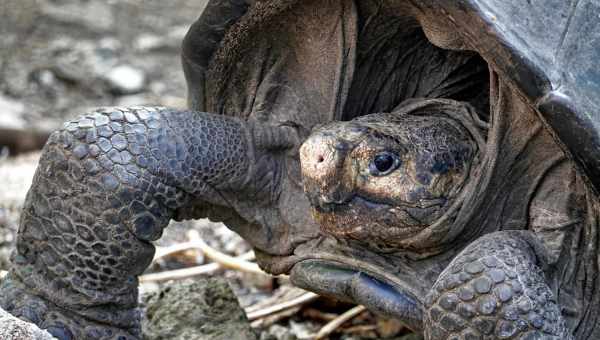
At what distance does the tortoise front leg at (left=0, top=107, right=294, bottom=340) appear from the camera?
2.62m

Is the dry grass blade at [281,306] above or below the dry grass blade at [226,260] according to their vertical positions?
below

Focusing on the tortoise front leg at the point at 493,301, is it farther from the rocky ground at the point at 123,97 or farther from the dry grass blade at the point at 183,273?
the dry grass blade at the point at 183,273

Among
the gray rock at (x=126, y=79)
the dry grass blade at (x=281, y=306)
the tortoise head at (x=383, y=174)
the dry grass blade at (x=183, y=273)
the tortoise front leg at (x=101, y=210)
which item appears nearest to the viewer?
the tortoise head at (x=383, y=174)

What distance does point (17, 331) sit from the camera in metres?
2.18

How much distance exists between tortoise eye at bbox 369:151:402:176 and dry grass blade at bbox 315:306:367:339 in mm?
1013

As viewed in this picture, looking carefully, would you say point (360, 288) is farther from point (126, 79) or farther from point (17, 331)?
point (126, 79)

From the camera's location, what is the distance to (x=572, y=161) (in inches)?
→ 89.0

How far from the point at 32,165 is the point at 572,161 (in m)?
3.14

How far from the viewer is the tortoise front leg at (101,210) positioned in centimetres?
262

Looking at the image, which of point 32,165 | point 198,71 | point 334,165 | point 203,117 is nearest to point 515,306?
point 334,165

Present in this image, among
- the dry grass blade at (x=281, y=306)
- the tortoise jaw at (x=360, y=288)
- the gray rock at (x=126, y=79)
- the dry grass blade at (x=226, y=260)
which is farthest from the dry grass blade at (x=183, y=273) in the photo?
the gray rock at (x=126, y=79)

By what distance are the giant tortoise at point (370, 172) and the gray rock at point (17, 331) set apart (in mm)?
425

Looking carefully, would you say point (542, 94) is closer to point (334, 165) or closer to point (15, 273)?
point (334, 165)

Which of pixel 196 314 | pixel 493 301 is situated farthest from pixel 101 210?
pixel 493 301
